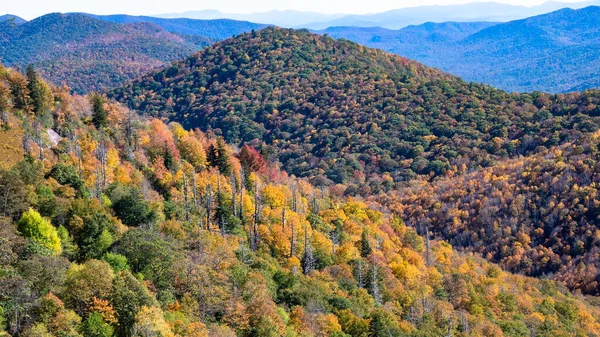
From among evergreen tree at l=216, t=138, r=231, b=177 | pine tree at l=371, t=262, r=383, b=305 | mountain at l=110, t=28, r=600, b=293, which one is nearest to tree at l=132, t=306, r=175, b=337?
pine tree at l=371, t=262, r=383, b=305

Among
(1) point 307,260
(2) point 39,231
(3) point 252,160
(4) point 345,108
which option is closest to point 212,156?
(3) point 252,160

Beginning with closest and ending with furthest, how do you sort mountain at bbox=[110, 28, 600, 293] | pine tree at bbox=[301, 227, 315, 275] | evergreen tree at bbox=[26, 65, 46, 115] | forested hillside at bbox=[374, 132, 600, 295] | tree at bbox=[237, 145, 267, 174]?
pine tree at bbox=[301, 227, 315, 275] < evergreen tree at bbox=[26, 65, 46, 115] < tree at bbox=[237, 145, 267, 174] < forested hillside at bbox=[374, 132, 600, 295] < mountain at bbox=[110, 28, 600, 293]

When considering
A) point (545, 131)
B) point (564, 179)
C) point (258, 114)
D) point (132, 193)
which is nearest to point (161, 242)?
point (132, 193)

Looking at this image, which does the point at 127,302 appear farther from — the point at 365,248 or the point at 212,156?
the point at 212,156

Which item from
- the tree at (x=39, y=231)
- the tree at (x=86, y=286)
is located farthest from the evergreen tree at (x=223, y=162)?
the tree at (x=86, y=286)

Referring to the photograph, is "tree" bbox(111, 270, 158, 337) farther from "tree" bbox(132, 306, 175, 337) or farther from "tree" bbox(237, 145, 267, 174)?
"tree" bbox(237, 145, 267, 174)

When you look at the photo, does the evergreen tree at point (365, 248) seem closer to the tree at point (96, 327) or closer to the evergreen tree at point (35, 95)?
the evergreen tree at point (35, 95)
